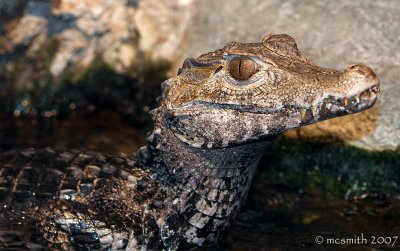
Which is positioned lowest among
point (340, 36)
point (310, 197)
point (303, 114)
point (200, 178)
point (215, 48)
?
point (200, 178)

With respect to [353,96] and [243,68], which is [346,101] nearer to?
[353,96]

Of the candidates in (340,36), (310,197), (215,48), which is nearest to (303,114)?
(310,197)

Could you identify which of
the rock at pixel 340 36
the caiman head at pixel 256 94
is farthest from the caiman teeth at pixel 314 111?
the rock at pixel 340 36

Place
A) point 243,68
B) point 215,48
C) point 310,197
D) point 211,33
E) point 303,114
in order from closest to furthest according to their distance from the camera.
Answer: point 303,114
point 243,68
point 310,197
point 215,48
point 211,33

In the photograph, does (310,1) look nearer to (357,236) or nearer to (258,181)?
(258,181)

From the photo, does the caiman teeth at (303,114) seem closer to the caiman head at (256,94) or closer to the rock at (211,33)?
the caiman head at (256,94)

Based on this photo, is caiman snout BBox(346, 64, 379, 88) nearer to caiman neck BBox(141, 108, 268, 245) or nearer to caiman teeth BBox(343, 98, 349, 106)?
caiman teeth BBox(343, 98, 349, 106)
